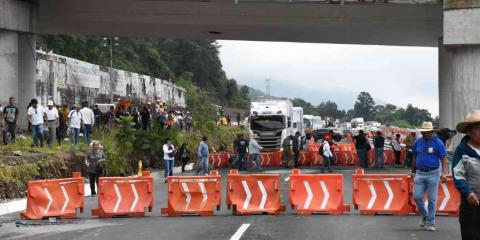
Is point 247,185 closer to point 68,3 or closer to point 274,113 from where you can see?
point 68,3

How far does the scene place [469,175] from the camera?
802 cm

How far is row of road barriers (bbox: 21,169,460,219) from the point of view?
15.7 meters

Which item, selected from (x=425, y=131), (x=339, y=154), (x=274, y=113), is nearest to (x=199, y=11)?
(x=339, y=154)

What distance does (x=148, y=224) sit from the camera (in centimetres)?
1431

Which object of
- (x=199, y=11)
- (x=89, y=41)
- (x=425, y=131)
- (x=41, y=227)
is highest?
(x=89, y=41)

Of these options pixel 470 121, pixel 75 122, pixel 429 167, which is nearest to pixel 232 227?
pixel 429 167

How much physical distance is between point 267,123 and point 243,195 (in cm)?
3050

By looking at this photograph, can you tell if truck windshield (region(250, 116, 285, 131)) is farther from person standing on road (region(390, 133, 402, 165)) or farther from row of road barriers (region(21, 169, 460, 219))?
row of road barriers (region(21, 169, 460, 219))

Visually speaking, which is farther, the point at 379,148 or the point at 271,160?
the point at 271,160

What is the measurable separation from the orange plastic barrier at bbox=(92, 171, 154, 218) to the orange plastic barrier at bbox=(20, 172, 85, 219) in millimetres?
464

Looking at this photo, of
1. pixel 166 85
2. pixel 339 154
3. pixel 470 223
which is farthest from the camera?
pixel 166 85

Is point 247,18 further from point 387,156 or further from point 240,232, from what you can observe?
point 240,232

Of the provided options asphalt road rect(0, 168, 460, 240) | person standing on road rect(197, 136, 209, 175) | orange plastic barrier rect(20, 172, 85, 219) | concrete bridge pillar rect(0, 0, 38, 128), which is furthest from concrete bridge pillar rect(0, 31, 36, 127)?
orange plastic barrier rect(20, 172, 85, 219)

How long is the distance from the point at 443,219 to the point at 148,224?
5818 millimetres
